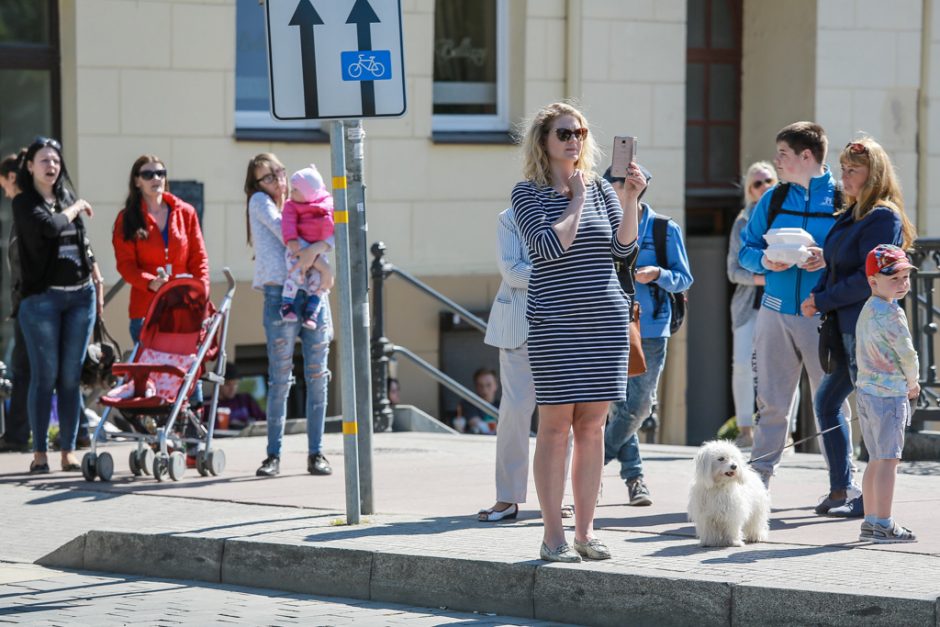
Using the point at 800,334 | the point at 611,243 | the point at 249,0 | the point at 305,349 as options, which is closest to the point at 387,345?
the point at 305,349

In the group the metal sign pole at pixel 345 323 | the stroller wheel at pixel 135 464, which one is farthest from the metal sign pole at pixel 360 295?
the stroller wheel at pixel 135 464

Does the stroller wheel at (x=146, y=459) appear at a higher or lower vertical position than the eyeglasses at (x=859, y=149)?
lower

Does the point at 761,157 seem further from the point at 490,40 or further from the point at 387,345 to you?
the point at 387,345

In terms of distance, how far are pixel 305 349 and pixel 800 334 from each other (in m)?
3.29

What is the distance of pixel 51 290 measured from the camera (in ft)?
35.8

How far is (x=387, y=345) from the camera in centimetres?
1339

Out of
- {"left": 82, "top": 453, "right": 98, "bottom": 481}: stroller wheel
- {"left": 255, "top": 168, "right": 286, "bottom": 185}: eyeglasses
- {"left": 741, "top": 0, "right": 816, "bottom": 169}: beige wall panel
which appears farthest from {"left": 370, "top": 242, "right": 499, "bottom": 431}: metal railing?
{"left": 741, "top": 0, "right": 816, "bottom": 169}: beige wall panel

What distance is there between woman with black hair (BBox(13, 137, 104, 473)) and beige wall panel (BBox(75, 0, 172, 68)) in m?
3.77

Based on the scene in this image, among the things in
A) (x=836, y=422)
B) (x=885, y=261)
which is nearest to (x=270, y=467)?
(x=836, y=422)

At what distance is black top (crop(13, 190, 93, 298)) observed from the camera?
1086 centimetres

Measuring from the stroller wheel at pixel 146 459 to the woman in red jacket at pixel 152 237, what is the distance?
3.23ft

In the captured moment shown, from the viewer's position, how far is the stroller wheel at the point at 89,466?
1041 centimetres

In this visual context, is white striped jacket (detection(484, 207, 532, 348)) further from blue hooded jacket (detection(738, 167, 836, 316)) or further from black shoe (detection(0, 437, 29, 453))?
black shoe (detection(0, 437, 29, 453))

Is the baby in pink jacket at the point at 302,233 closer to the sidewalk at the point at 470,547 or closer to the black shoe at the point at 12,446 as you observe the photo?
the sidewalk at the point at 470,547
